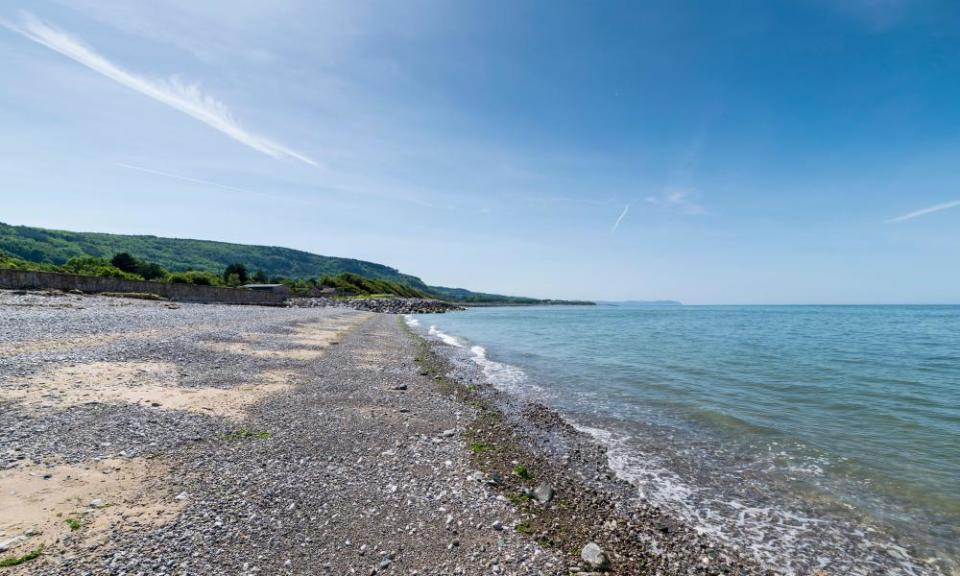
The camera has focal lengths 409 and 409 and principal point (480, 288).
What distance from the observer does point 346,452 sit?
9109mm

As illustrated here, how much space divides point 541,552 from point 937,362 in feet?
111

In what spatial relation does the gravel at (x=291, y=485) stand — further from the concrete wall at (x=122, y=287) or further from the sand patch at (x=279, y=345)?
the concrete wall at (x=122, y=287)

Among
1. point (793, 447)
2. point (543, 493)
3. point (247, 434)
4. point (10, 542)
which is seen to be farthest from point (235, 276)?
point (793, 447)

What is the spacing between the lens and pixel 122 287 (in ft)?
169

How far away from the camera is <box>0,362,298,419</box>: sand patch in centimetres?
1015

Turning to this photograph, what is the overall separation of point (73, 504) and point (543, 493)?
7424 mm

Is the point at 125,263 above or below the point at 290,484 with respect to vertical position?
above

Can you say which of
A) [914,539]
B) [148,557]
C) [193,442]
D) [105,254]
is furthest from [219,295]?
[105,254]

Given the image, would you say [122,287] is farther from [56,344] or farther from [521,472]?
[521,472]

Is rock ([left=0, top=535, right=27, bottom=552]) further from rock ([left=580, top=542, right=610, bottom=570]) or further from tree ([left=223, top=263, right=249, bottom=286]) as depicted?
tree ([left=223, top=263, right=249, bottom=286])

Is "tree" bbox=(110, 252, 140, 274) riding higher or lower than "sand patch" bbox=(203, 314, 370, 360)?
higher

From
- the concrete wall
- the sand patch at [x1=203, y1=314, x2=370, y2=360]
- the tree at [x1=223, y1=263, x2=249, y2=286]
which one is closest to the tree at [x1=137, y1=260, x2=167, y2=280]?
the tree at [x1=223, y1=263, x2=249, y2=286]

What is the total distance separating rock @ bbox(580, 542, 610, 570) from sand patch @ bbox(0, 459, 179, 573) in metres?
5.99

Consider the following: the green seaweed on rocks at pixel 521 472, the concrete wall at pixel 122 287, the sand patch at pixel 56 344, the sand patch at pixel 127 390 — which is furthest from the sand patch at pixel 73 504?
the concrete wall at pixel 122 287
